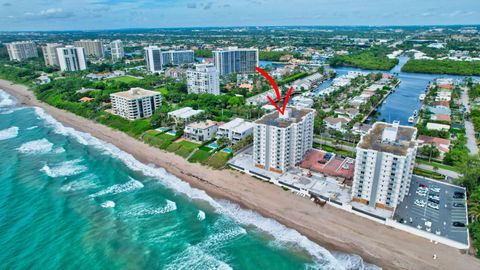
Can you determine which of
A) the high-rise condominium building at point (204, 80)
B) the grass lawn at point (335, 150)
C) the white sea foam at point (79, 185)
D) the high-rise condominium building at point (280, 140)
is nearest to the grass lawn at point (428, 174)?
the grass lawn at point (335, 150)

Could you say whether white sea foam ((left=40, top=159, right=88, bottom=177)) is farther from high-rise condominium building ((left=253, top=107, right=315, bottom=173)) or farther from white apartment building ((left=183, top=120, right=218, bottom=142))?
high-rise condominium building ((left=253, top=107, right=315, bottom=173))

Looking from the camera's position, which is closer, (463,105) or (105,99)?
(463,105)

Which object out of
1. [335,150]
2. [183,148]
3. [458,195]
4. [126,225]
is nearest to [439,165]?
[458,195]

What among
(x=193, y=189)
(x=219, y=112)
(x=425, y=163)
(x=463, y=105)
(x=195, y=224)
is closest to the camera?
(x=195, y=224)

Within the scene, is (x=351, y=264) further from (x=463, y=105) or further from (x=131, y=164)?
(x=463, y=105)

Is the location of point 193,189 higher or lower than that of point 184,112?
lower

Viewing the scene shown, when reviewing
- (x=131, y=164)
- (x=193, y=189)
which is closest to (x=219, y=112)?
(x=131, y=164)

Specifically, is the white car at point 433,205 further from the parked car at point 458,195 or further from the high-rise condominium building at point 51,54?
the high-rise condominium building at point 51,54

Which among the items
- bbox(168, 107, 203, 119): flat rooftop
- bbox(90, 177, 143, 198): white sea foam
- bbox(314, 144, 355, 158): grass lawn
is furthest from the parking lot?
bbox(168, 107, 203, 119): flat rooftop
